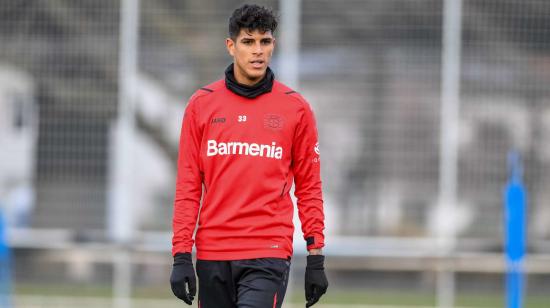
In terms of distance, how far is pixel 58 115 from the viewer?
1190 centimetres

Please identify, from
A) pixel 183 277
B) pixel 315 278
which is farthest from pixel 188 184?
pixel 315 278

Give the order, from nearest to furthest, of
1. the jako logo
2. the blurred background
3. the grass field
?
the jako logo, the grass field, the blurred background

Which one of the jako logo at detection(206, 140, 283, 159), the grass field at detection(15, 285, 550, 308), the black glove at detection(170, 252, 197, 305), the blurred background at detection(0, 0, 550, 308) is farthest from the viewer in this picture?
the blurred background at detection(0, 0, 550, 308)

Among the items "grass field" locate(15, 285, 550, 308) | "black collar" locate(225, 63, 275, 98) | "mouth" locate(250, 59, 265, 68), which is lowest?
"grass field" locate(15, 285, 550, 308)

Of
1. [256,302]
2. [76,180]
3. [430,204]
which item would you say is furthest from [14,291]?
[256,302]

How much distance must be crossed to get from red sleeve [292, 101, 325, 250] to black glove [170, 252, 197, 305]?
505 millimetres

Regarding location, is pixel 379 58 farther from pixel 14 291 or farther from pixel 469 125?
pixel 14 291

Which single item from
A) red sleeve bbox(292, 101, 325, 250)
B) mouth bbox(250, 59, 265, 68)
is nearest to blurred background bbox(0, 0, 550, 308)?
red sleeve bbox(292, 101, 325, 250)

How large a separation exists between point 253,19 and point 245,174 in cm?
64

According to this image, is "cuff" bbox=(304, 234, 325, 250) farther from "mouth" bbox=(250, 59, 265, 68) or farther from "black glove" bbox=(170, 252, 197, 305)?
"mouth" bbox=(250, 59, 265, 68)

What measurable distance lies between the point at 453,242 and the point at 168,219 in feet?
8.03

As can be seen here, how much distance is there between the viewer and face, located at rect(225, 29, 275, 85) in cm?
562

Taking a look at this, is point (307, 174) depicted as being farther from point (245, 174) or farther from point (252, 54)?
point (252, 54)

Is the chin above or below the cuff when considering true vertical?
above
